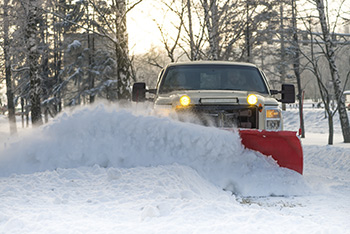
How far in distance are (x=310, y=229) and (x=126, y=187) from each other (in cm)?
208

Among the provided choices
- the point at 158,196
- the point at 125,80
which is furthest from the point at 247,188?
the point at 125,80

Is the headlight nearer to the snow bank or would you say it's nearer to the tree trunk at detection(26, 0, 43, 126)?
the snow bank

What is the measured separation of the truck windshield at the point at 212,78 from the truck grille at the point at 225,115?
798 mm

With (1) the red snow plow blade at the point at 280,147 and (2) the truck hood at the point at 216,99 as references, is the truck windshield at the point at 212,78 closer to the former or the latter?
(2) the truck hood at the point at 216,99

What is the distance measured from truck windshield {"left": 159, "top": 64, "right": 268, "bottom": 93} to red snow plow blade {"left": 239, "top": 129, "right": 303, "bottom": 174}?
1.29 metres

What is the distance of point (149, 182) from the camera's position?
461cm

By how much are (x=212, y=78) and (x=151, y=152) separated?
190 cm

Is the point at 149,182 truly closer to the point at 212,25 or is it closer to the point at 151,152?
the point at 151,152

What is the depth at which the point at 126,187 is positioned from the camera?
177 inches

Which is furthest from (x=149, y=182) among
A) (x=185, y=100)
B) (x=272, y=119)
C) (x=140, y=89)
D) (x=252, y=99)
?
(x=140, y=89)

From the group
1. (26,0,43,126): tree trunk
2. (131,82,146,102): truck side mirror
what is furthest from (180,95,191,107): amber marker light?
(26,0,43,126): tree trunk

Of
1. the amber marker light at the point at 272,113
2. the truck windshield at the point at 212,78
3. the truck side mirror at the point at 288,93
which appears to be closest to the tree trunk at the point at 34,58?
the truck windshield at the point at 212,78

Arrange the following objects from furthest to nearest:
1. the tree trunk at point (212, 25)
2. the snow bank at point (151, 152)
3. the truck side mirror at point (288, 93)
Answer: the tree trunk at point (212, 25), the truck side mirror at point (288, 93), the snow bank at point (151, 152)

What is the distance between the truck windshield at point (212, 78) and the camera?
6.35 meters
